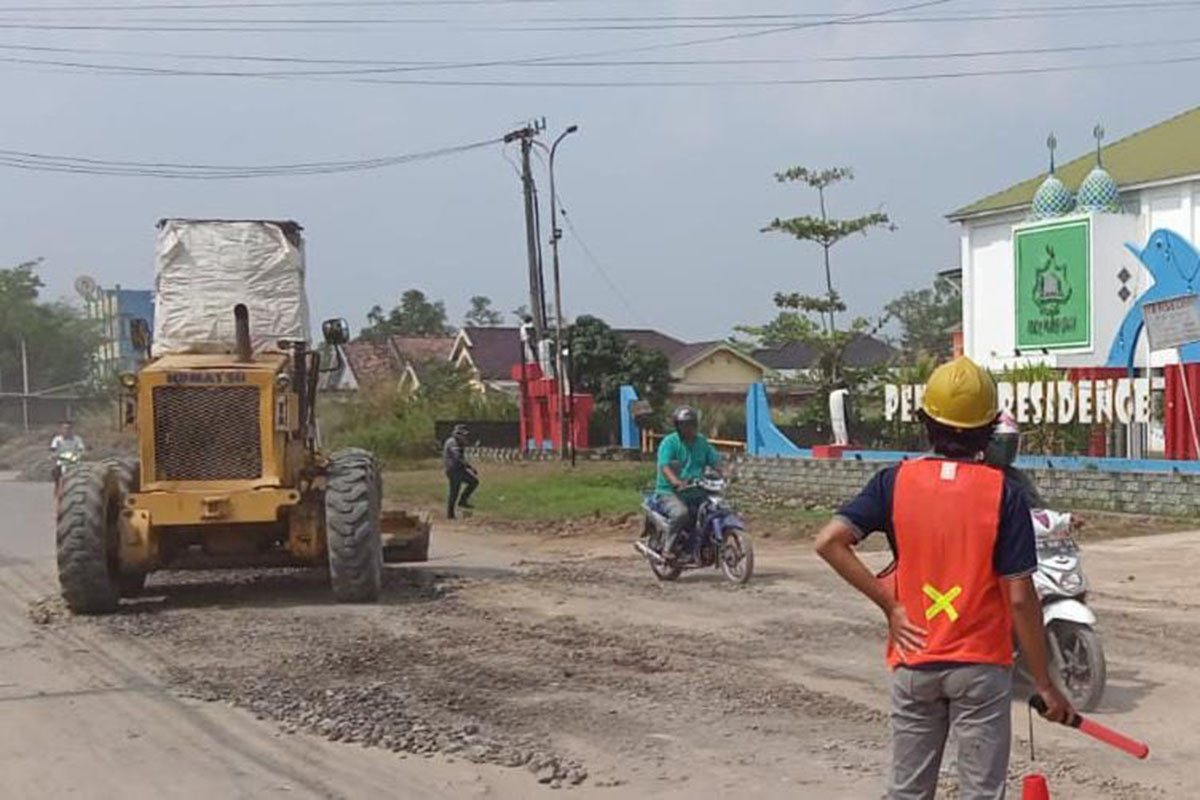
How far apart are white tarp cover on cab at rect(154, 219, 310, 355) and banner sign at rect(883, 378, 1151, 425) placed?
11.1 meters

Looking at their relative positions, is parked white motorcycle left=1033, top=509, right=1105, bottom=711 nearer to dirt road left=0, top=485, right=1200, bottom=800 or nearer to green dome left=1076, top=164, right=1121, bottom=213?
dirt road left=0, top=485, right=1200, bottom=800

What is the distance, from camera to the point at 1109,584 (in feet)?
47.6

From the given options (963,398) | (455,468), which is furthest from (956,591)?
(455,468)

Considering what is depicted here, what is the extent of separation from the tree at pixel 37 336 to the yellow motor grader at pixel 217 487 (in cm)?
8385

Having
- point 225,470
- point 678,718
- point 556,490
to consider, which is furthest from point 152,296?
point 556,490

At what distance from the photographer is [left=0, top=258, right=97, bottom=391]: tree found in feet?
308

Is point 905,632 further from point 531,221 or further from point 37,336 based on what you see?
point 37,336

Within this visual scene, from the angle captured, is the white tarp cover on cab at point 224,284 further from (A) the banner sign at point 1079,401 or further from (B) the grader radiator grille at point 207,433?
(A) the banner sign at point 1079,401

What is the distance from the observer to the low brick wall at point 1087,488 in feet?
65.3

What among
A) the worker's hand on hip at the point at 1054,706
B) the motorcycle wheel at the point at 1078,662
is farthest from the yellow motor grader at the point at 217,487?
the worker's hand on hip at the point at 1054,706

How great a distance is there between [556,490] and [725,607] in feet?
57.3

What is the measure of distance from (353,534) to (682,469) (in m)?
3.35

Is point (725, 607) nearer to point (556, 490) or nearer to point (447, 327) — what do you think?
point (556, 490)

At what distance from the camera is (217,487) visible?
13.4 meters
